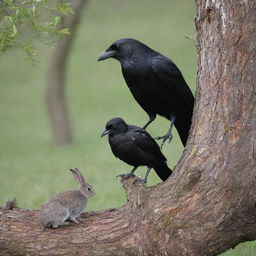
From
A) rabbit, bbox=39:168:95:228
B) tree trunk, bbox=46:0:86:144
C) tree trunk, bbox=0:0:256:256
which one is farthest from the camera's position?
tree trunk, bbox=46:0:86:144

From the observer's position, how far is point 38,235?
21.4ft

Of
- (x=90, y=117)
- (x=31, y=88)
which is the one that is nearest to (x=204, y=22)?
(x=90, y=117)

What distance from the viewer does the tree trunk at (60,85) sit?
1680cm

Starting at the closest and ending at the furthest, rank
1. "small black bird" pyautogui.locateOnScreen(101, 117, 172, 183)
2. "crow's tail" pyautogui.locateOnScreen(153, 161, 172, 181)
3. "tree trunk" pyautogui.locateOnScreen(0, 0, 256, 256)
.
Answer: "tree trunk" pyautogui.locateOnScreen(0, 0, 256, 256)
"small black bird" pyautogui.locateOnScreen(101, 117, 172, 183)
"crow's tail" pyautogui.locateOnScreen(153, 161, 172, 181)

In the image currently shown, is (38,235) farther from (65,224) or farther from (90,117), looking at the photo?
(90,117)

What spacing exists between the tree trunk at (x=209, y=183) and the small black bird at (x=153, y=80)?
3.42 ft

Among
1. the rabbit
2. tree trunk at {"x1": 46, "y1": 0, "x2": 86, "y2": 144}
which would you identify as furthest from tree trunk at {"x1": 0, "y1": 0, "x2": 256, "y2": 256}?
tree trunk at {"x1": 46, "y1": 0, "x2": 86, "y2": 144}

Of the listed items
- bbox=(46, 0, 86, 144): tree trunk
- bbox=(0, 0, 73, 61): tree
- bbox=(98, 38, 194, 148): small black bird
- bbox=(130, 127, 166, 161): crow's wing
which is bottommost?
bbox=(46, 0, 86, 144): tree trunk

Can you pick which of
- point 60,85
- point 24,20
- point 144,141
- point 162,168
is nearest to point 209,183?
point 144,141

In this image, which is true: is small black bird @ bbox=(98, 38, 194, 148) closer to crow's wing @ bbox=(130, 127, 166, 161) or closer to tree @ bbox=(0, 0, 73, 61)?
crow's wing @ bbox=(130, 127, 166, 161)

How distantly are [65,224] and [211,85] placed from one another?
1930mm

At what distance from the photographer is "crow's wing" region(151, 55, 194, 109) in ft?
24.3

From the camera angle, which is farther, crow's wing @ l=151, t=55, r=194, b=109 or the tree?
crow's wing @ l=151, t=55, r=194, b=109

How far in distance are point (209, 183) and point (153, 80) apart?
5.91 ft
